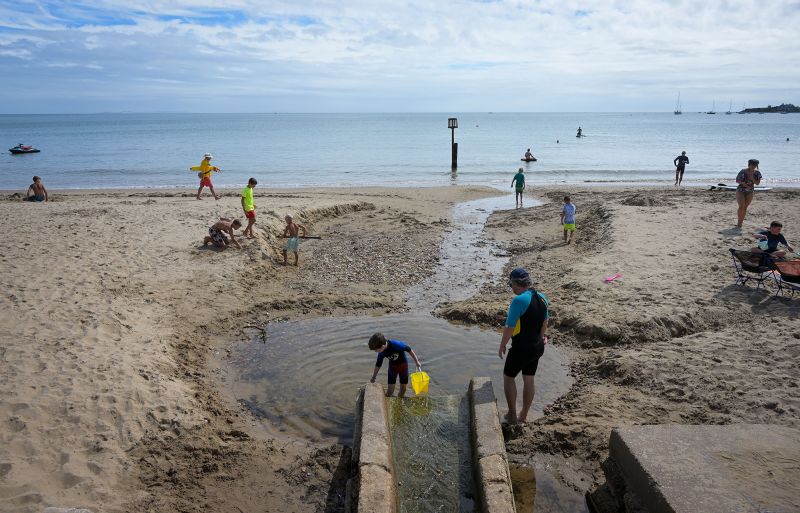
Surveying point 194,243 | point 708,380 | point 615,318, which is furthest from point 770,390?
point 194,243

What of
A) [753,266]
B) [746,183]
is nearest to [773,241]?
[753,266]

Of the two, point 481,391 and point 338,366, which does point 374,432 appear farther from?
point 338,366

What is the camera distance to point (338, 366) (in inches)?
297

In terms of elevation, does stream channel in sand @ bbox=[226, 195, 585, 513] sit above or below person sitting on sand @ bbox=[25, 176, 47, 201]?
below

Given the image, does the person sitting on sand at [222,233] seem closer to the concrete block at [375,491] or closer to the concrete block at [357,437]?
the concrete block at [357,437]

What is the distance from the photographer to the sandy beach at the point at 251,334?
511cm

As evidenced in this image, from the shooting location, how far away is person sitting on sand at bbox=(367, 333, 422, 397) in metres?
6.19

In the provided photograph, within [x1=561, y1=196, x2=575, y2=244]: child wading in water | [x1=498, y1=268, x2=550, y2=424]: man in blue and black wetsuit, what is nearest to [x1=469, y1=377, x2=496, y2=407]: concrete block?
[x1=498, y1=268, x2=550, y2=424]: man in blue and black wetsuit

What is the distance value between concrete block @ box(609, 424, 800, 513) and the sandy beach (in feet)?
0.89

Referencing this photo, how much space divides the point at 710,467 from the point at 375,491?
104 inches

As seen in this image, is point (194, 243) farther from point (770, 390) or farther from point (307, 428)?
point (770, 390)

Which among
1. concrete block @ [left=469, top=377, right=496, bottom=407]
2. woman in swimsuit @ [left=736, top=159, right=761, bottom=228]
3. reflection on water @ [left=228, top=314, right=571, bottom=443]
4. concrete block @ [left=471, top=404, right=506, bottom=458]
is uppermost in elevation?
woman in swimsuit @ [left=736, top=159, right=761, bottom=228]

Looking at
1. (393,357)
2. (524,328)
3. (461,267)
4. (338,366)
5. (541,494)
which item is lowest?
(541,494)

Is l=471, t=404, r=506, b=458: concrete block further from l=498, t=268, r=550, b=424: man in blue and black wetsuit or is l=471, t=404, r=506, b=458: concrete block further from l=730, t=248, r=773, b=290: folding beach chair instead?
l=730, t=248, r=773, b=290: folding beach chair
